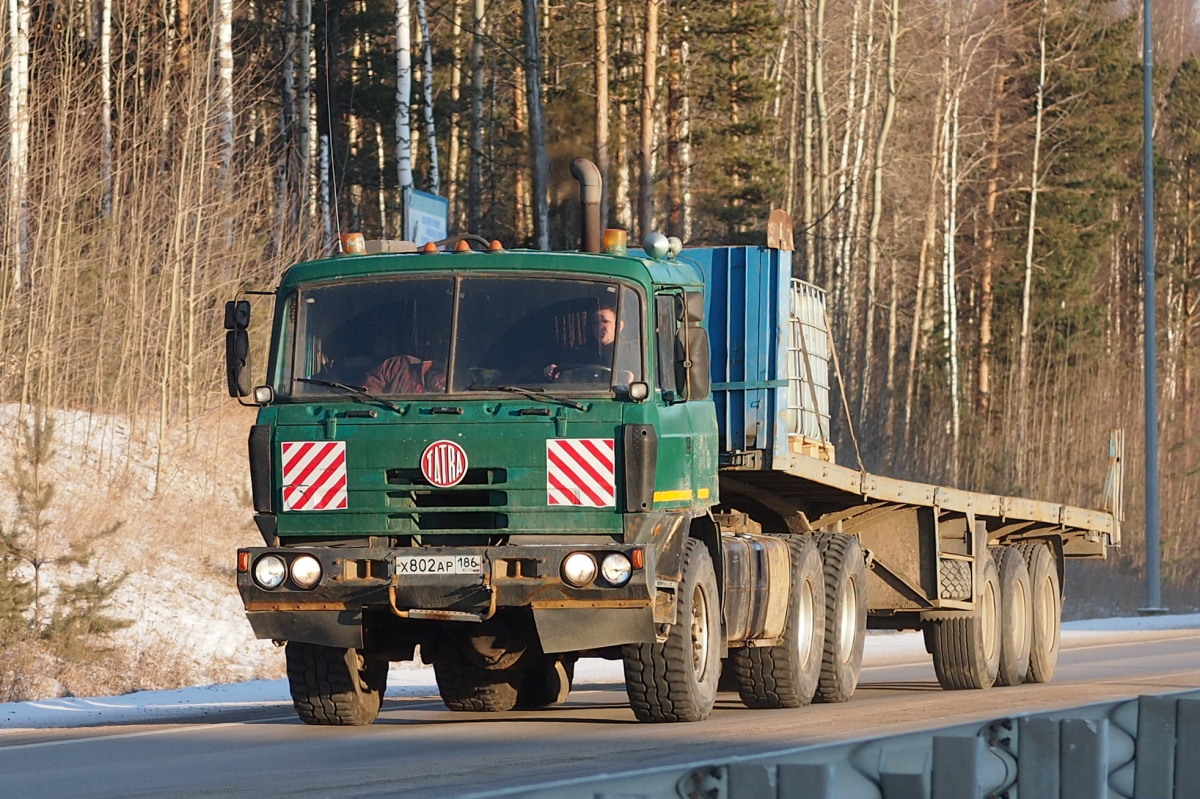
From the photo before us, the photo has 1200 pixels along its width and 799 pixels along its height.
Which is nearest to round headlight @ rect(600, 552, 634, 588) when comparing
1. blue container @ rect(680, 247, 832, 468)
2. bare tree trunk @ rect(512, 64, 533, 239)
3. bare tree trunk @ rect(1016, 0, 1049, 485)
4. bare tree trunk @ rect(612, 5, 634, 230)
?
blue container @ rect(680, 247, 832, 468)

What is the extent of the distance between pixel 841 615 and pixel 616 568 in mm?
4003

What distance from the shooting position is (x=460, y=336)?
10.8 m

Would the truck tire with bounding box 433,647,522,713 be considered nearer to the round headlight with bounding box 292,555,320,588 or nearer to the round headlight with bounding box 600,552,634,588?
the round headlight with bounding box 292,555,320,588

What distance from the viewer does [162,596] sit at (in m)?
20.8

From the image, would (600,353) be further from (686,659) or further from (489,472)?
(686,659)

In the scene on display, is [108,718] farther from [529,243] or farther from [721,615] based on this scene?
[529,243]

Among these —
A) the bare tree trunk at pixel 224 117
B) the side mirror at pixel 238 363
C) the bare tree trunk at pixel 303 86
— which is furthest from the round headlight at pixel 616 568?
the bare tree trunk at pixel 303 86

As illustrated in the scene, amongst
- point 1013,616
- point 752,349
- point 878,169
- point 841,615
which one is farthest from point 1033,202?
point 752,349

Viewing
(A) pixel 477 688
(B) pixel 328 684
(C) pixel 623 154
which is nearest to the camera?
(B) pixel 328 684

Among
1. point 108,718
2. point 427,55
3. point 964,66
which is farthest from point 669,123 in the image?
point 108,718

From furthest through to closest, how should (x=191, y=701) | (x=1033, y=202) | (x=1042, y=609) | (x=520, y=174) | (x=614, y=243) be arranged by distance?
(x=1033, y=202), (x=520, y=174), (x=1042, y=609), (x=191, y=701), (x=614, y=243)

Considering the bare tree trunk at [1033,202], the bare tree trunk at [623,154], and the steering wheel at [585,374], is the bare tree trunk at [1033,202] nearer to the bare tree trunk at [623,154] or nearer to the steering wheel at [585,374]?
the bare tree trunk at [623,154]

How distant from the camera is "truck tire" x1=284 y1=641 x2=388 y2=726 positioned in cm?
1132

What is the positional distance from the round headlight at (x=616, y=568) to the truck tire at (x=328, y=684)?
1.81 m
